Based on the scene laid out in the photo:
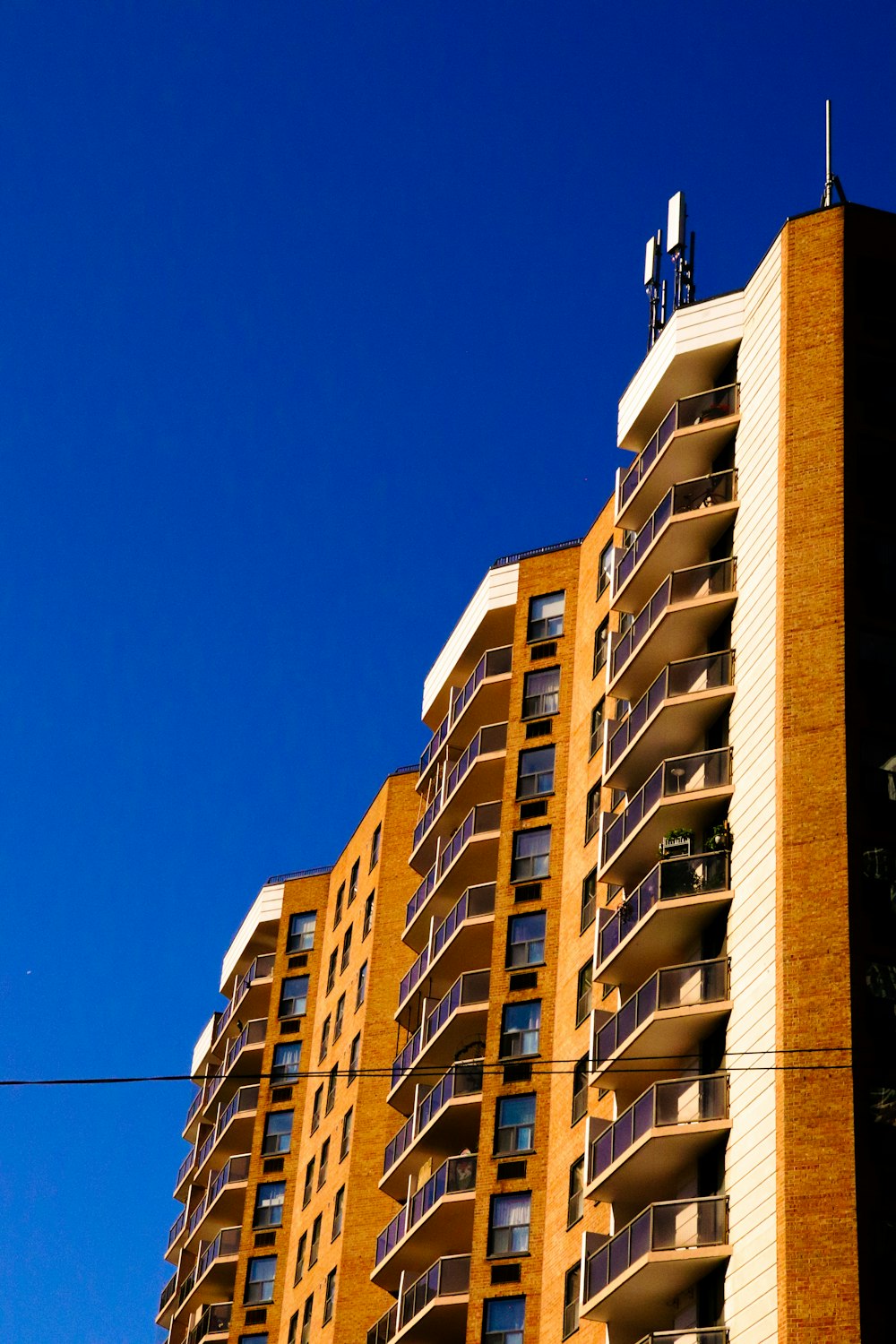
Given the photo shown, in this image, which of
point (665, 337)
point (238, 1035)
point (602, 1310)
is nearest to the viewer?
point (602, 1310)

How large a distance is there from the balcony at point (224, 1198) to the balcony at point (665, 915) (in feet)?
127

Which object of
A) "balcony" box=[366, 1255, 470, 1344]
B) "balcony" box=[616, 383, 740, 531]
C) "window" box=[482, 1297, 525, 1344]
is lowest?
"window" box=[482, 1297, 525, 1344]

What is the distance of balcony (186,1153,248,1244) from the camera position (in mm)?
87125

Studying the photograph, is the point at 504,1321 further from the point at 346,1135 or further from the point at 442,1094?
the point at 346,1135

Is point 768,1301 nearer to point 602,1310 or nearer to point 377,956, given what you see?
point 602,1310

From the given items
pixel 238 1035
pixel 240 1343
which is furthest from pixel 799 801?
pixel 238 1035

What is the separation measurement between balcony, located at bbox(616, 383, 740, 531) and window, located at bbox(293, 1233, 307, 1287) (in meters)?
32.1

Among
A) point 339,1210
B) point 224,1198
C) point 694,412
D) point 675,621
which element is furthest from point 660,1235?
point 224,1198

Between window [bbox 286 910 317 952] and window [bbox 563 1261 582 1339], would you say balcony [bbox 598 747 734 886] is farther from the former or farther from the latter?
window [bbox 286 910 317 952]

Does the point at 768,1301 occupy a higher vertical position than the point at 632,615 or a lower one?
lower

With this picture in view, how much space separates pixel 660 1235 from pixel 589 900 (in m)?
14.2

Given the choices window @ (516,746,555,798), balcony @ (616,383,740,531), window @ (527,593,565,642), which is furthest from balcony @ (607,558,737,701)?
window @ (527,593,565,642)

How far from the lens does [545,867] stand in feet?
206

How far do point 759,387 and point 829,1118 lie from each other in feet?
64.1
